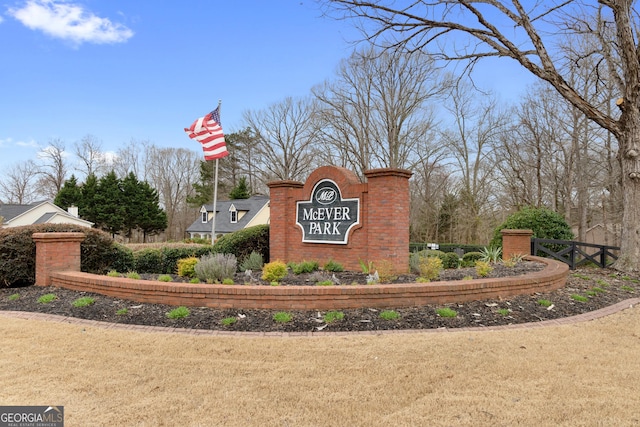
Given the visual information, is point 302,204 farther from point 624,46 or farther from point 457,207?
point 457,207

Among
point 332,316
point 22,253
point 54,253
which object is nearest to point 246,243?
point 54,253

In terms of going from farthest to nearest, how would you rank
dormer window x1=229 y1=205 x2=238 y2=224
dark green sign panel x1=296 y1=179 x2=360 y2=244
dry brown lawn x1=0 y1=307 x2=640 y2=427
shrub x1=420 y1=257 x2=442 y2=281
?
1. dormer window x1=229 y1=205 x2=238 y2=224
2. dark green sign panel x1=296 y1=179 x2=360 y2=244
3. shrub x1=420 y1=257 x2=442 y2=281
4. dry brown lawn x1=0 y1=307 x2=640 y2=427

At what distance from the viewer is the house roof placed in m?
35.5

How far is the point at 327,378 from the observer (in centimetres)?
346

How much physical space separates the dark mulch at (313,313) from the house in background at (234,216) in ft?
91.8

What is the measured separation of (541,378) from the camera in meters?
3.51

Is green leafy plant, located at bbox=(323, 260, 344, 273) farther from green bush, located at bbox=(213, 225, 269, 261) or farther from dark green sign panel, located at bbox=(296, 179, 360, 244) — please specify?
green bush, located at bbox=(213, 225, 269, 261)

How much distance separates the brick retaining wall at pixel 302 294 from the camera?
18.0 feet

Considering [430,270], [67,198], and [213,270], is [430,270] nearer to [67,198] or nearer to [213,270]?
[213,270]

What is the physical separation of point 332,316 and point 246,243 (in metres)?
6.36

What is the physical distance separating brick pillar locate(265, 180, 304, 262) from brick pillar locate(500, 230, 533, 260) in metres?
6.22

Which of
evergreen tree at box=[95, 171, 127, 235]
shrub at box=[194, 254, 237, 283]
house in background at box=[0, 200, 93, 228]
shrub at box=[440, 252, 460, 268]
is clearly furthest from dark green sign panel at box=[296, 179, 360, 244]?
evergreen tree at box=[95, 171, 127, 235]

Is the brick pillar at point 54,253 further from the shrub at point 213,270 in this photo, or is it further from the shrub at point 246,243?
the shrub at point 246,243

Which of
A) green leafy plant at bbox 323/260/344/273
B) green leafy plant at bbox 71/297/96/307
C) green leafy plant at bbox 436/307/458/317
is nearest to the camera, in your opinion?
green leafy plant at bbox 436/307/458/317
